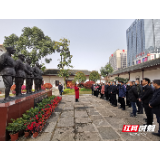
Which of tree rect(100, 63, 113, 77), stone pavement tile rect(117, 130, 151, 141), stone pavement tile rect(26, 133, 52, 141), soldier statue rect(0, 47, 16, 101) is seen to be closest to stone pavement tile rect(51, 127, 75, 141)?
stone pavement tile rect(26, 133, 52, 141)

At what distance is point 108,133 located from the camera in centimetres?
304

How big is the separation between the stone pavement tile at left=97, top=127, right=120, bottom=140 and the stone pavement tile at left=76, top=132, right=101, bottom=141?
0.68ft

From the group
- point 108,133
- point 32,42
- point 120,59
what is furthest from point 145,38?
point 108,133

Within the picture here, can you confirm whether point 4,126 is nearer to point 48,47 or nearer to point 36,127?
point 36,127

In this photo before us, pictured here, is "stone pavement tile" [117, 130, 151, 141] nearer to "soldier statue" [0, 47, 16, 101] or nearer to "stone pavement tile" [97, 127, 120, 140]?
"stone pavement tile" [97, 127, 120, 140]

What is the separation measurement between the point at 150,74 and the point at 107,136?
11441 mm

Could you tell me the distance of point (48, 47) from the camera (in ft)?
58.9

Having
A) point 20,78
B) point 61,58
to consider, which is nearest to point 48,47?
point 61,58

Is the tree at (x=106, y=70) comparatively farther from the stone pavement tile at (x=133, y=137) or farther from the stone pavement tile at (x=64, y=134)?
the stone pavement tile at (x=64, y=134)

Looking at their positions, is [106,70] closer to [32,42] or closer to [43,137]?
[32,42]

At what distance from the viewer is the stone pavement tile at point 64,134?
2.74 metres

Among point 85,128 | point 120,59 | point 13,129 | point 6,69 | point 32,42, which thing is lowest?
point 85,128

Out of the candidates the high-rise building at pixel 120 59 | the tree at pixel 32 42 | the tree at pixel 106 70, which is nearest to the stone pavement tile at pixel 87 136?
the tree at pixel 32 42

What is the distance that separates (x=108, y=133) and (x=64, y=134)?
1410 mm
